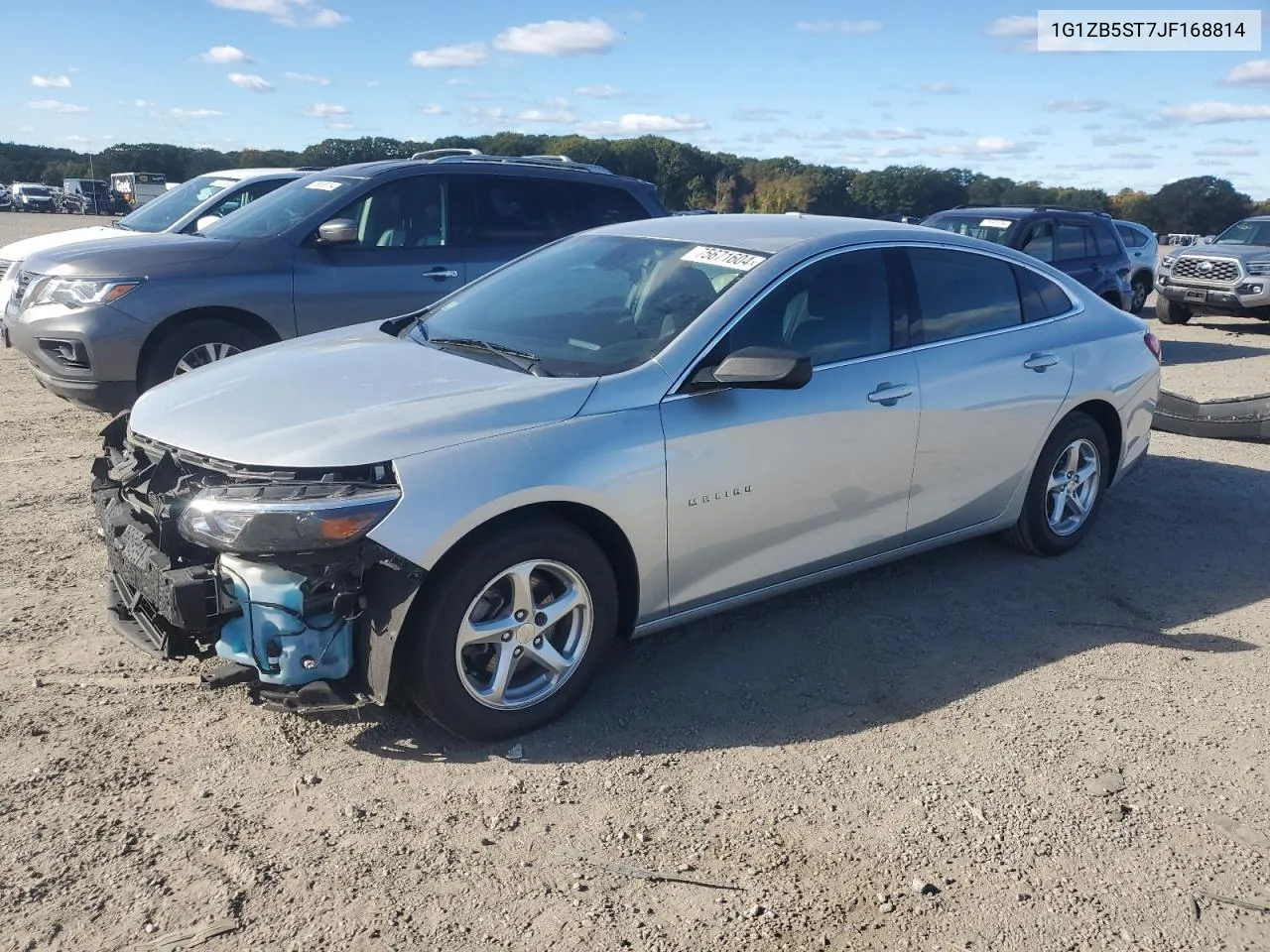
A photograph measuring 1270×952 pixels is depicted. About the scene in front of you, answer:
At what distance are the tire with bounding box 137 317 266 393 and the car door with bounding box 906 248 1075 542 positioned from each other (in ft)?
14.4

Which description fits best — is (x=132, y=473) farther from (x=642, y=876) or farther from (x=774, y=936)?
(x=774, y=936)

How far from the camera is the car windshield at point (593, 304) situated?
4.04 meters

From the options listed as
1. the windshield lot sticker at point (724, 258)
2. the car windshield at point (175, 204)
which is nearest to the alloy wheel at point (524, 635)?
the windshield lot sticker at point (724, 258)

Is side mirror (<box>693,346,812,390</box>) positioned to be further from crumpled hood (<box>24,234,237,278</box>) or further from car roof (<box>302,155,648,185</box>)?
car roof (<box>302,155,648,185</box>)

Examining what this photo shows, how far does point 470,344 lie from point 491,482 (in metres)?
1.12

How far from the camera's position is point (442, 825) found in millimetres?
3123

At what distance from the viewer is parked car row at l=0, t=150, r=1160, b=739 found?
3250mm

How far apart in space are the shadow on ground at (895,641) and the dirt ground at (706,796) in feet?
0.06

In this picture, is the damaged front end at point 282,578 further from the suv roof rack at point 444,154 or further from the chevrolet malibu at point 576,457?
the suv roof rack at point 444,154

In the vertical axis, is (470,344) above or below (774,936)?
above

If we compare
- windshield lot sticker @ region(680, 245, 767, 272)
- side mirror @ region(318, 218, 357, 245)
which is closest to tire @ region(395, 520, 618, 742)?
windshield lot sticker @ region(680, 245, 767, 272)

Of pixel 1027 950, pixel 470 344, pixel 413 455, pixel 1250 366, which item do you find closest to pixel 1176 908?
pixel 1027 950

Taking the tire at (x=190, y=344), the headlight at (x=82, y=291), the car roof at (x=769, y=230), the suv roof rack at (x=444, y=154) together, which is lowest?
the tire at (x=190, y=344)

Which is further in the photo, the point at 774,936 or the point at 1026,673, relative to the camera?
the point at 1026,673
